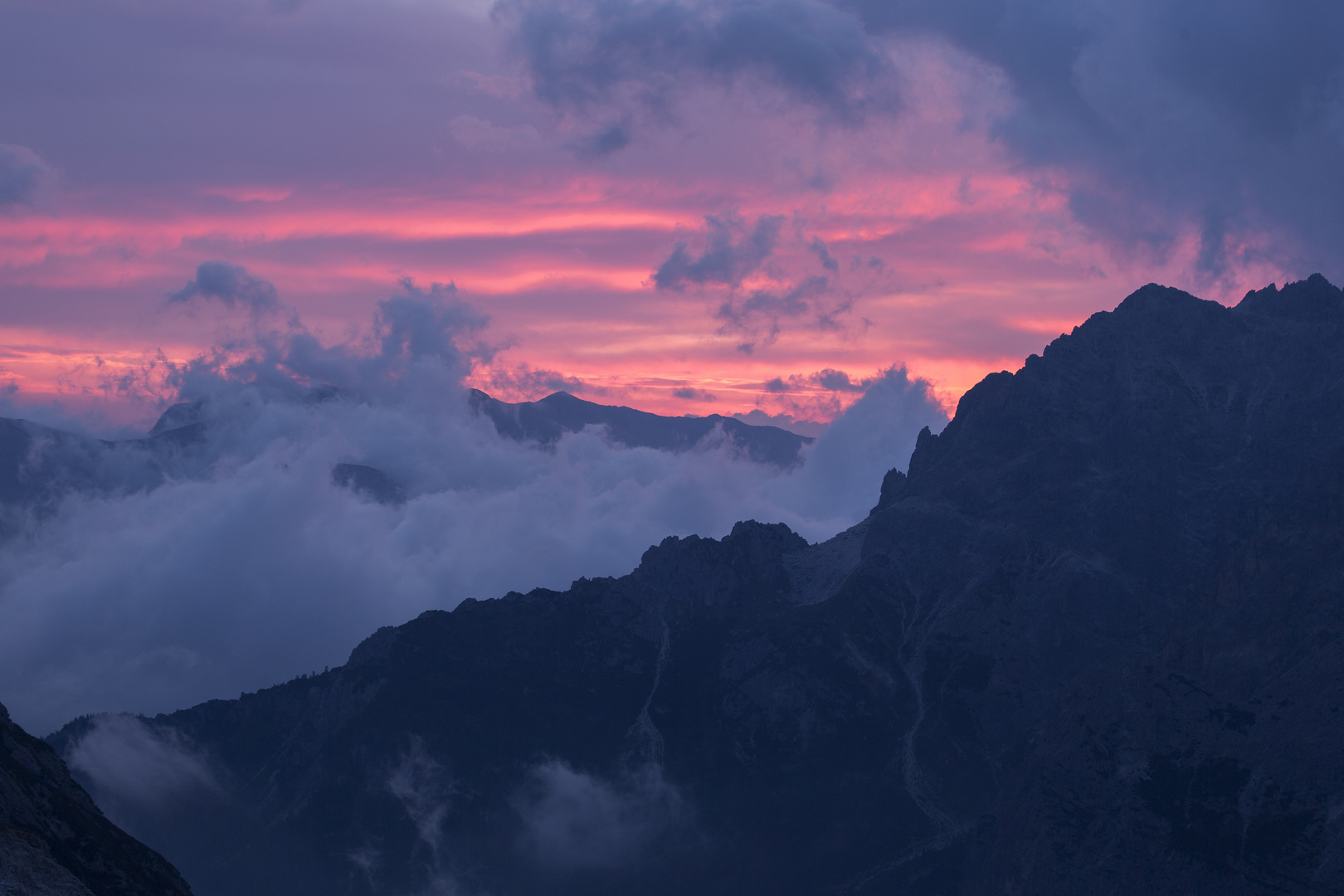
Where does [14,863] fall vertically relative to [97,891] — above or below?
above

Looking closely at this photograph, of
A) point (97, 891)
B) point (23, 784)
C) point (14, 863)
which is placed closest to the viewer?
point (14, 863)

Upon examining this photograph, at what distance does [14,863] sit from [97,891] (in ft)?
198

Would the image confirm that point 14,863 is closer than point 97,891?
Yes

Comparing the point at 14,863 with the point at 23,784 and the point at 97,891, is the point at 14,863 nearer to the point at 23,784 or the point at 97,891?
the point at 97,891

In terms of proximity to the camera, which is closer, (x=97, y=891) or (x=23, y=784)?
(x=97, y=891)

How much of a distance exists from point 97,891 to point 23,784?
2846cm

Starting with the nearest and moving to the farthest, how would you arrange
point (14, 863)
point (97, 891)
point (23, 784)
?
point (14, 863) → point (97, 891) → point (23, 784)

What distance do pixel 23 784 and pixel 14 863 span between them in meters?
77.4

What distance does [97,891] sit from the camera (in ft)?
597

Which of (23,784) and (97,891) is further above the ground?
(23,784)

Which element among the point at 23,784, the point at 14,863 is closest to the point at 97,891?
the point at 23,784

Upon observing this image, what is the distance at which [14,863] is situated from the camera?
129750 millimetres
